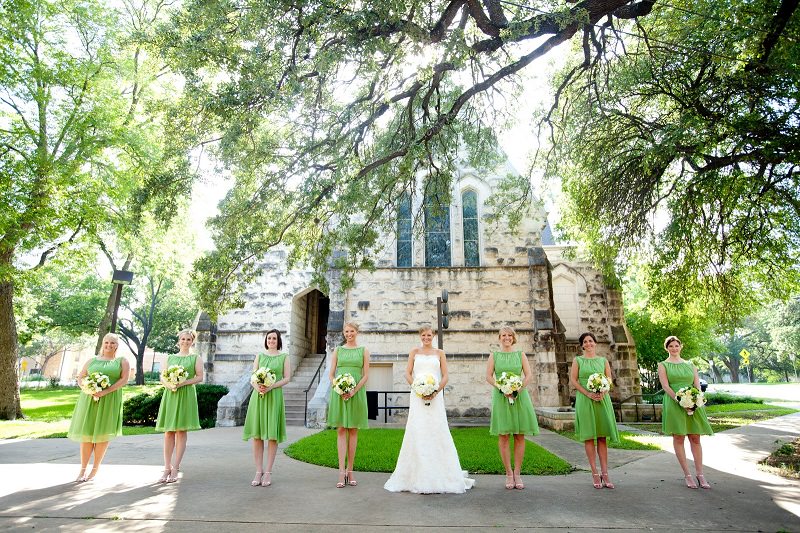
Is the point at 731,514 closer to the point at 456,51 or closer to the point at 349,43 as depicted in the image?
the point at 456,51

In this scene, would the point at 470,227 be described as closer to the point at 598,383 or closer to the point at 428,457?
the point at 598,383

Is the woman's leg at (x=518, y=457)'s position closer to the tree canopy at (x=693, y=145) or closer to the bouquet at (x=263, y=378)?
the bouquet at (x=263, y=378)

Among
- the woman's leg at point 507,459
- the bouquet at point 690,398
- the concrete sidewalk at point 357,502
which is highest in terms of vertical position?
the bouquet at point 690,398

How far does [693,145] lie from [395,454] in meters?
7.53

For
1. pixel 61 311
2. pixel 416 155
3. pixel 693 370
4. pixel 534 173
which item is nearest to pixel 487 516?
pixel 693 370

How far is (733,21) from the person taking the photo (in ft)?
28.3

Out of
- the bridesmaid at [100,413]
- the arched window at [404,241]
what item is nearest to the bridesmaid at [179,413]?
the bridesmaid at [100,413]

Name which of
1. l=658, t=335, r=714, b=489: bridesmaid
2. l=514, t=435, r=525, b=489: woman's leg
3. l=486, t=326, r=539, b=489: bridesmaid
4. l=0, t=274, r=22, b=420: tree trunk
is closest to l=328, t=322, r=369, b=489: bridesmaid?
l=486, t=326, r=539, b=489: bridesmaid

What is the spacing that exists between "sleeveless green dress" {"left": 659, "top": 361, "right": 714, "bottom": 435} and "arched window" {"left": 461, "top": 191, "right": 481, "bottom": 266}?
11.2 meters

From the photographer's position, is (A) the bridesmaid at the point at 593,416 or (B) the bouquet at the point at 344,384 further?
(B) the bouquet at the point at 344,384

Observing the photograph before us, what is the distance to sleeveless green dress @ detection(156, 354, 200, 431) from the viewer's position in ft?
20.3

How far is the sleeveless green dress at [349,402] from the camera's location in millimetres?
6090

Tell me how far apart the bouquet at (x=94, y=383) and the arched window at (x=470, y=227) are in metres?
13.1

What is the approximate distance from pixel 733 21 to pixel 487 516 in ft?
31.4
